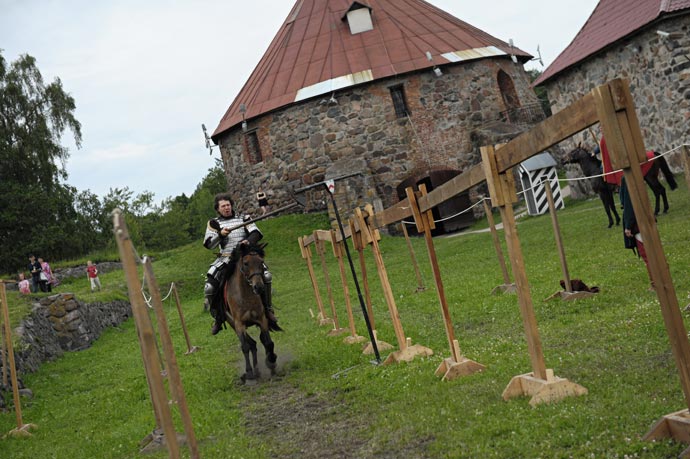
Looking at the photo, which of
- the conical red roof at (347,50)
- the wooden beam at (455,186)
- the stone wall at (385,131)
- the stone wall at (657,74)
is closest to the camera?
the wooden beam at (455,186)

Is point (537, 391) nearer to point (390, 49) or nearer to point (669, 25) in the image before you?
point (669, 25)

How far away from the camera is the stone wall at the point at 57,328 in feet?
53.5

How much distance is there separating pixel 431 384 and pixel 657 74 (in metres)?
17.6

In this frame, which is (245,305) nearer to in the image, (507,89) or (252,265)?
(252,265)

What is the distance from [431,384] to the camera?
7.65m

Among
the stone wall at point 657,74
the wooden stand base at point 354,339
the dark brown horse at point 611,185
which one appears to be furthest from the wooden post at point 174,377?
the stone wall at point 657,74

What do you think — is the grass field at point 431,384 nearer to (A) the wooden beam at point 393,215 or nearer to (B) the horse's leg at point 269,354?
(B) the horse's leg at point 269,354

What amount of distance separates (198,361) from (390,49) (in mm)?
22742

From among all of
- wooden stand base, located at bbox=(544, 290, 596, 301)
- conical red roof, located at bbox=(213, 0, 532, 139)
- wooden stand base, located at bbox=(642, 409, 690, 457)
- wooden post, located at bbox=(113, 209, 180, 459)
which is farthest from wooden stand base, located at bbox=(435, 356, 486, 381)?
conical red roof, located at bbox=(213, 0, 532, 139)

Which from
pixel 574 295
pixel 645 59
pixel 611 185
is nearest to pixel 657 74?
pixel 645 59

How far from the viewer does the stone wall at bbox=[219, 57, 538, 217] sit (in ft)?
108

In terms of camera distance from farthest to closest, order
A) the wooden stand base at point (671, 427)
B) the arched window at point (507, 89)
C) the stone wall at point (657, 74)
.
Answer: the arched window at point (507, 89), the stone wall at point (657, 74), the wooden stand base at point (671, 427)

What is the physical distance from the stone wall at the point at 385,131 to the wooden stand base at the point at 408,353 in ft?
74.1

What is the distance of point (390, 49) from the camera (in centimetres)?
3375
